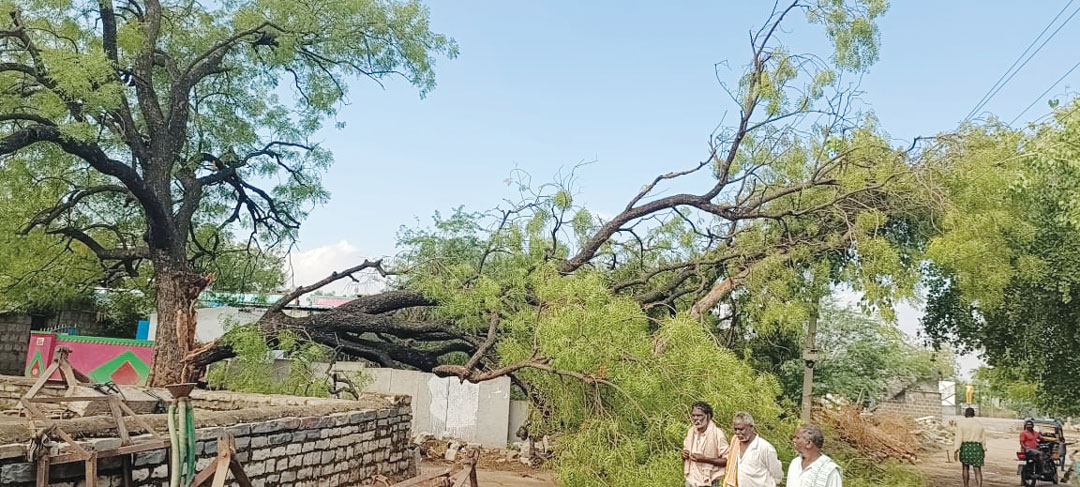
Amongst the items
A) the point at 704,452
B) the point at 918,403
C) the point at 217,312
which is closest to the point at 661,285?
the point at 704,452

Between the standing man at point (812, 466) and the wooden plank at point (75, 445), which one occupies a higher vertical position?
the standing man at point (812, 466)

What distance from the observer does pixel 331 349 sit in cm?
1188

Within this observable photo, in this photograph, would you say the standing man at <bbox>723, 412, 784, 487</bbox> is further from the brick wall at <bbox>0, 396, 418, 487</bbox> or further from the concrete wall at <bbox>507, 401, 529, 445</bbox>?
the concrete wall at <bbox>507, 401, 529, 445</bbox>

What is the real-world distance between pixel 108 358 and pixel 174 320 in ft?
22.0

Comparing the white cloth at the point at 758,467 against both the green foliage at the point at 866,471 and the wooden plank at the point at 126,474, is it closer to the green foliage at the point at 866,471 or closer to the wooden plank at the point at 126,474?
the wooden plank at the point at 126,474

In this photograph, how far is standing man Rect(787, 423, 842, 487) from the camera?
407 centimetres

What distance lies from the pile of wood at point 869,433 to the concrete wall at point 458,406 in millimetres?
5626

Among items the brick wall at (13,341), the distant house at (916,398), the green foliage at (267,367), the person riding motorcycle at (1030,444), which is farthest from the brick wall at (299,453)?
the distant house at (916,398)

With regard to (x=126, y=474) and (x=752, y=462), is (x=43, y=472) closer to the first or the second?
(x=126, y=474)

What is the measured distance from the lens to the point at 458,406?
13555mm

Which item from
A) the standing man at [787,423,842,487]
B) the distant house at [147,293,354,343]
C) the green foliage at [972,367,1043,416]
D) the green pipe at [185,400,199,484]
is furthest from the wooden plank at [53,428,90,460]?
the green foliage at [972,367,1043,416]

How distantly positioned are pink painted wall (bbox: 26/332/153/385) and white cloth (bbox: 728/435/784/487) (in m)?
14.9

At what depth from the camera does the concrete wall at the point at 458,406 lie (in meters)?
13.4

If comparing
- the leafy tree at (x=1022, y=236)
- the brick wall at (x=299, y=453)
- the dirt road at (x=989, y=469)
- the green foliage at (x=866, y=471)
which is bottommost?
the dirt road at (x=989, y=469)
